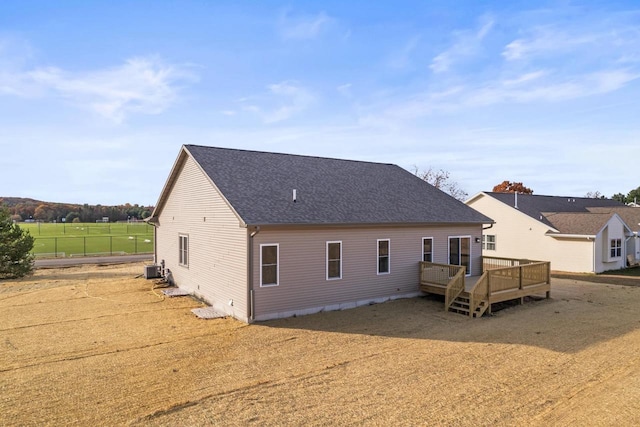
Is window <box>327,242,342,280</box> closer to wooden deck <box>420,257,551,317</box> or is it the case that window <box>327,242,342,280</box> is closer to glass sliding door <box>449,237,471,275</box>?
wooden deck <box>420,257,551,317</box>

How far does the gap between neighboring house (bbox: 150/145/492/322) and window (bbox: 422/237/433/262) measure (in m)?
0.04

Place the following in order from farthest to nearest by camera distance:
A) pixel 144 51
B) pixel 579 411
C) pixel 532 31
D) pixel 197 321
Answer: pixel 532 31 → pixel 144 51 → pixel 197 321 → pixel 579 411

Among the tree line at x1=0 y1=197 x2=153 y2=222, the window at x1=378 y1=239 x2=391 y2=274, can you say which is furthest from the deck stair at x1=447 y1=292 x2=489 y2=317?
the tree line at x1=0 y1=197 x2=153 y2=222

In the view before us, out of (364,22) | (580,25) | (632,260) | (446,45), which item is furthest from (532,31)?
(632,260)

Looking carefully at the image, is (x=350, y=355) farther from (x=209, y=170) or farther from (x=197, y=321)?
(x=209, y=170)

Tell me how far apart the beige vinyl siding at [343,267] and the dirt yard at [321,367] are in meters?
0.67

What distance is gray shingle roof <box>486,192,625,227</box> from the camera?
27688 millimetres

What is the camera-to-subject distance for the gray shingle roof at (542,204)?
27.7m

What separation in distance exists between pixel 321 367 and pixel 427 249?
9123 millimetres

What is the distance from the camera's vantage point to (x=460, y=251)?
57.5ft

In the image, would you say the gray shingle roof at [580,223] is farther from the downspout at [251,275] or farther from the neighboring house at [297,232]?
the downspout at [251,275]

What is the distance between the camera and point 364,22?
15875 mm

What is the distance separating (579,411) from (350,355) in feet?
14.9

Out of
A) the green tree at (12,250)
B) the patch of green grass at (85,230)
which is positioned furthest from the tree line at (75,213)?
the green tree at (12,250)
